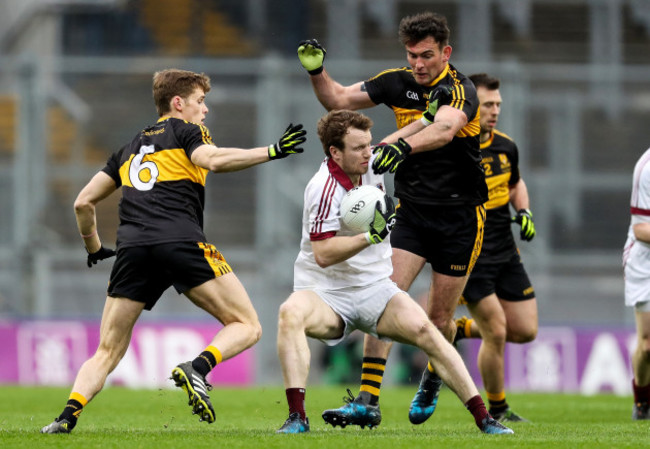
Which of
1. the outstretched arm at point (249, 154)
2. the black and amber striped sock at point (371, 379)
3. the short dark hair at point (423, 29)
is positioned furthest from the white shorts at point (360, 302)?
the short dark hair at point (423, 29)

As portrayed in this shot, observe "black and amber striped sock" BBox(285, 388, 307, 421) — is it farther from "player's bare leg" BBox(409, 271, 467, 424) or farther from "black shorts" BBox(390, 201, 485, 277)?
"black shorts" BBox(390, 201, 485, 277)

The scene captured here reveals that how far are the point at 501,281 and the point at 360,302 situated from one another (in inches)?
118

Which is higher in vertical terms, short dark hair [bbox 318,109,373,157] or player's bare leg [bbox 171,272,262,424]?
short dark hair [bbox 318,109,373,157]

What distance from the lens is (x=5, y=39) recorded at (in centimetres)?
2391

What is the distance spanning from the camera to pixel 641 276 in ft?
30.2

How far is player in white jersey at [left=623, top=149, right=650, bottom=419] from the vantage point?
29.8ft

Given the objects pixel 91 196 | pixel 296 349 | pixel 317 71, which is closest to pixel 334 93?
pixel 317 71

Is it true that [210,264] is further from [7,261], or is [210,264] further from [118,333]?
[7,261]

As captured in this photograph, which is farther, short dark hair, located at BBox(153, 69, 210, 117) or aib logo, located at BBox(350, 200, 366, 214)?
short dark hair, located at BBox(153, 69, 210, 117)

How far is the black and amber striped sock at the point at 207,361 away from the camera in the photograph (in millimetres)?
6664

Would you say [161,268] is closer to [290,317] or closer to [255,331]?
[255,331]

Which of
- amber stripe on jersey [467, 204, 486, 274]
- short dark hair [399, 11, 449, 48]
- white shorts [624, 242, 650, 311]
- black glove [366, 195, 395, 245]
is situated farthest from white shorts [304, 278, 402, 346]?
white shorts [624, 242, 650, 311]

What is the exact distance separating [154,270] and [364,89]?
7.21 feet

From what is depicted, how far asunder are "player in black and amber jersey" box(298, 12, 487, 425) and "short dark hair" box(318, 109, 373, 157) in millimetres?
551
